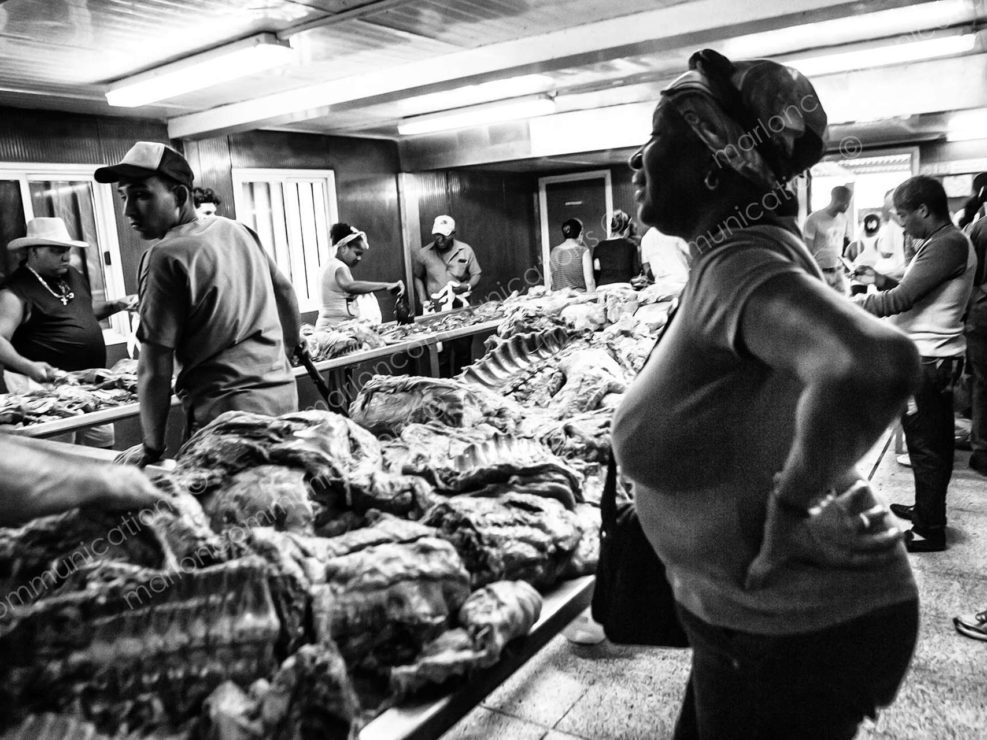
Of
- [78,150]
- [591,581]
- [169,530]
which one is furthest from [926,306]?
[78,150]

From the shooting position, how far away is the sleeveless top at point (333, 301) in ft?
21.6

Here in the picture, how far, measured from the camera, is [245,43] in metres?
5.51

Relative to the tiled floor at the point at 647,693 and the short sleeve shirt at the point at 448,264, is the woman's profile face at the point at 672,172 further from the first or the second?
the short sleeve shirt at the point at 448,264

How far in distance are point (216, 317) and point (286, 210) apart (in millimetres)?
7773

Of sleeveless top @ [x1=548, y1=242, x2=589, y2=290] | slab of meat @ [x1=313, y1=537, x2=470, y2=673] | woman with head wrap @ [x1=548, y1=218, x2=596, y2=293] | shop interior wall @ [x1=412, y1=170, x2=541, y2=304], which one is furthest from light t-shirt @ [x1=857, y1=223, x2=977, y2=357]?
shop interior wall @ [x1=412, y1=170, x2=541, y2=304]

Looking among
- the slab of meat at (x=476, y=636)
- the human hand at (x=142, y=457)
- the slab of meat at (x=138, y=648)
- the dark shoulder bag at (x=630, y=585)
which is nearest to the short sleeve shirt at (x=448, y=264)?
the human hand at (x=142, y=457)

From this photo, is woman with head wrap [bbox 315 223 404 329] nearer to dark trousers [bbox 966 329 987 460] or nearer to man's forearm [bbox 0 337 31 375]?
man's forearm [bbox 0 337 31 375]

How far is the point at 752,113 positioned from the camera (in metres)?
1.21

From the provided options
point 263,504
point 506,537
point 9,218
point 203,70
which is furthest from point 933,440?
point 9,218

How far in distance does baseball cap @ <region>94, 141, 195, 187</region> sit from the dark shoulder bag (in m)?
2.07

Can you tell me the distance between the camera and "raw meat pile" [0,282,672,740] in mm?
1189

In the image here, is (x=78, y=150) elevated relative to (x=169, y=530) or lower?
Result: elevated

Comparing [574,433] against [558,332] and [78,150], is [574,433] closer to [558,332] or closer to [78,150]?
[558,332]

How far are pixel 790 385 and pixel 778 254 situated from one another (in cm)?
19
